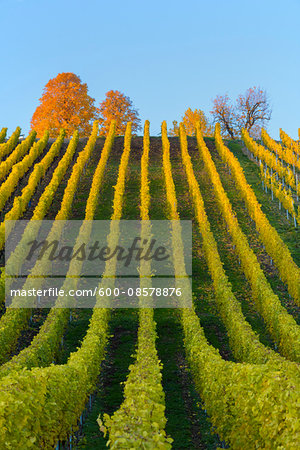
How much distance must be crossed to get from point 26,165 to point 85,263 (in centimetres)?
1708

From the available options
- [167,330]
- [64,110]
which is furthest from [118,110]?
[167,330]

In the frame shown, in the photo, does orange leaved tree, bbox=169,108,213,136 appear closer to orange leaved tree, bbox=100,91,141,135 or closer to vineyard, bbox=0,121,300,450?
orange leaved tree, bbox=100,91,141,135

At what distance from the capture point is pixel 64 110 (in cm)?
7569

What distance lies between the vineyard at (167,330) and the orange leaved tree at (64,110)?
877 inches

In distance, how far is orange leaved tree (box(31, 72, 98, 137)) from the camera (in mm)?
74688

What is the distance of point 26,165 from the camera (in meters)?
44.0

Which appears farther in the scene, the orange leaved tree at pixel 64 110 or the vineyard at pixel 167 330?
the orange leaved tree at pixel 64 110

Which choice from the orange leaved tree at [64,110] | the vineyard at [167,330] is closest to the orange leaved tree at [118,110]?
the orange leaved tree at [64,110]

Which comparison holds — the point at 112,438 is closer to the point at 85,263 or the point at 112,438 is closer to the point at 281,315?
the point at 281,315

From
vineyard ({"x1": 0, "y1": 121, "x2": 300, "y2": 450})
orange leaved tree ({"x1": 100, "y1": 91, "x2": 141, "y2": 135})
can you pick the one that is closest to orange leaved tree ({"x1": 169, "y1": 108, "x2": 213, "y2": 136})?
orange leaved tree ({"x1": 100, "y1": 91, "x2": 141, "y2": 135})

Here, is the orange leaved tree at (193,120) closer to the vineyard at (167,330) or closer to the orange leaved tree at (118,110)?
the orange leaved tree at (118,110)

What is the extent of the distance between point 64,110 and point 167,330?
5877 cm

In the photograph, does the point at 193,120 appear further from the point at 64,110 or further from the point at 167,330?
the point at 167,330

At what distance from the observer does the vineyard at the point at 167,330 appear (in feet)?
34.6
